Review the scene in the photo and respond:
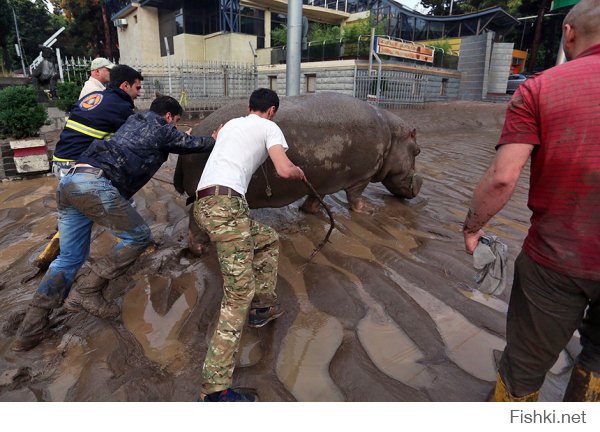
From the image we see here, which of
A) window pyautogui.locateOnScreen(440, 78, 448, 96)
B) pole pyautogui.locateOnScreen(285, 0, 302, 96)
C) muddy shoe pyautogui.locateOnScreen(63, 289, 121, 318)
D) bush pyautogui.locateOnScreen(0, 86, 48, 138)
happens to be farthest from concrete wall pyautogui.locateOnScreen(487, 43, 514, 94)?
muddy shoe pyautogui.locateOnScreen(63, 289, 121, 318)

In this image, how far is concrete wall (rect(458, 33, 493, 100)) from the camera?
2315cm

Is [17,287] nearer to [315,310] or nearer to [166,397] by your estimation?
[166,397]

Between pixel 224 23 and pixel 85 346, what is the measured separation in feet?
73.4

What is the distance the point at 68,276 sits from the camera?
320cm

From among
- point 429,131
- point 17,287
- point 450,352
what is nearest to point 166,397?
point 450,352

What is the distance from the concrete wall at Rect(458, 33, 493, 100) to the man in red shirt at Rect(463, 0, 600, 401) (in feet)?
79.1

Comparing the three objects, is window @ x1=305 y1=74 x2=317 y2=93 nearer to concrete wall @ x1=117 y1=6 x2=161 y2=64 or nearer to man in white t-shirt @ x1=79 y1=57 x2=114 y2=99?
concrete wall @ x1=117 y1=6 x2=161 y2=64

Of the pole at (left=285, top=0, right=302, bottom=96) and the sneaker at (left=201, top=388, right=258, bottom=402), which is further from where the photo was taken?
the pole at (left=285, top=0, right=302, bottom=96)

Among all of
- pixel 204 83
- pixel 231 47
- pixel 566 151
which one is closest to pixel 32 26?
pixel 231 47

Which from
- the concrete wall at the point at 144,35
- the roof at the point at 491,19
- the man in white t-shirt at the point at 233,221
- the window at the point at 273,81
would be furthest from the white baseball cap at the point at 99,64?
the roof at the point at 491,19

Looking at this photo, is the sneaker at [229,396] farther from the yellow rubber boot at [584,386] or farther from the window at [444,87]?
the window at [444,87]

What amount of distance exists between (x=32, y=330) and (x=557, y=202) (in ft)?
11.5

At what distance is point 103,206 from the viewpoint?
3066 mm

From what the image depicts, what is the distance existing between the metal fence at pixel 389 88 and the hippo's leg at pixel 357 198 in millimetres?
11644
